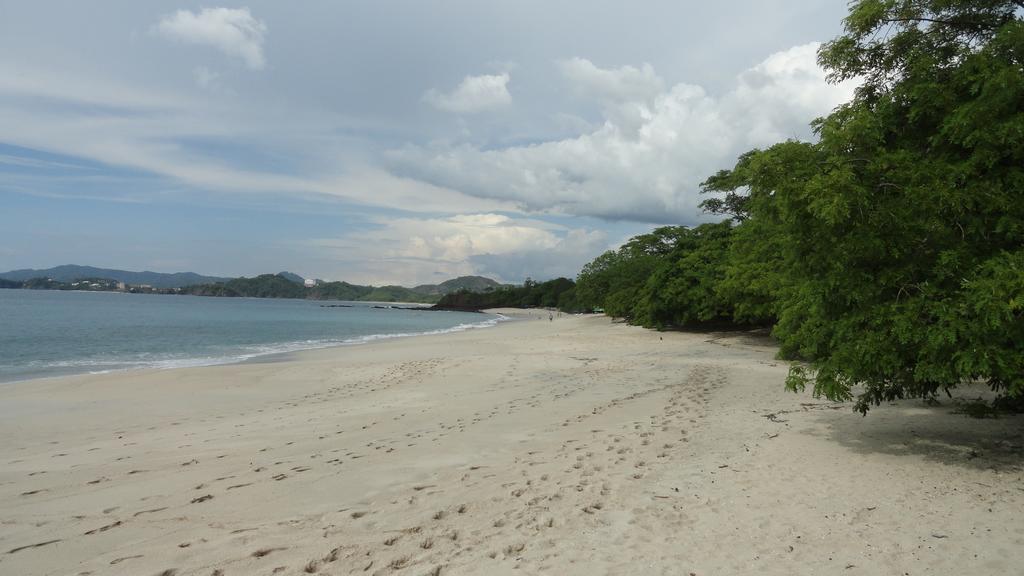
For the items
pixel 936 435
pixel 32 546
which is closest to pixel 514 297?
pixel 936 435

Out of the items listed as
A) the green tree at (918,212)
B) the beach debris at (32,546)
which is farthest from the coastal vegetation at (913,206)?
the beach debris at (32,546)

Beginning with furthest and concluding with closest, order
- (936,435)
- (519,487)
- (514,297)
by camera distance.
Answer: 1. (514,297)
2. (936,435)
3. (519,487)

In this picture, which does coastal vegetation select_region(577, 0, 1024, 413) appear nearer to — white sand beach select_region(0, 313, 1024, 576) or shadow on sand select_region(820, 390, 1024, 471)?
shadow on sand select_region(820, 390, 1024, 471)

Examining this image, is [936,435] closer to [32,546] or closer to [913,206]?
[913,206]

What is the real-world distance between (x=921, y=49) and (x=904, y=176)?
2.39 metres

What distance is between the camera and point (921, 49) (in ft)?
24.7

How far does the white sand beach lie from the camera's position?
14.7ft

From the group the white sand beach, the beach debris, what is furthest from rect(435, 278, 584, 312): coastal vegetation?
the beach debris

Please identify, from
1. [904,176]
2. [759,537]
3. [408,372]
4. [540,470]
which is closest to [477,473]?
[540,470]

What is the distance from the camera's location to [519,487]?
239 inches

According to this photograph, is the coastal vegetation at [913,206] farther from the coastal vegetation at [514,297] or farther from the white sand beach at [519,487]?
the coastal vegetation at [514,297]

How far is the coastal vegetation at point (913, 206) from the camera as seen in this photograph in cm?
576

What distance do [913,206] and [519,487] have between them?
17.5ft

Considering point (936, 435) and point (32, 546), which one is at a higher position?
point (936, 435)
